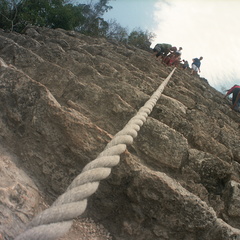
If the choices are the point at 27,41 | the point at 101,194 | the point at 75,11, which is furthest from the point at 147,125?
the point at 75,11

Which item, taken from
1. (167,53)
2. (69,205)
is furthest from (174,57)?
(69,205)

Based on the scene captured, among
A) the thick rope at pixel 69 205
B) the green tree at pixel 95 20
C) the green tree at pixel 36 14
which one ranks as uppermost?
the green tree at pixel 95 20

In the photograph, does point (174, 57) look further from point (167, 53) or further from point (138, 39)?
point (138, 39)

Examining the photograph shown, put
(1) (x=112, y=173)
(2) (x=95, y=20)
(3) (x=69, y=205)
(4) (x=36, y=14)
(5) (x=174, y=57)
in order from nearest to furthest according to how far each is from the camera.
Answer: (3) (x=69, y=205)
(1) (x=112, y=173)
(5) (x=174, y=57)
(4) (x=36, y=14)
(2) (x=95, y=20)

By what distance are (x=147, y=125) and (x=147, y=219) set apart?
1.14 m

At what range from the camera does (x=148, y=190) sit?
1.77 m

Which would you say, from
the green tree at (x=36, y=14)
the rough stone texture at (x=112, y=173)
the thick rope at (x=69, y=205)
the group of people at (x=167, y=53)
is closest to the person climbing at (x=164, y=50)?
the group of people at (x=167, y=53)

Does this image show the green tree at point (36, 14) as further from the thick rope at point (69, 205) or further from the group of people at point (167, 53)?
→ the thick rope at point (69, 205)

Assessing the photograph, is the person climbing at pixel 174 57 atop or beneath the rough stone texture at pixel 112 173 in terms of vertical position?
atop

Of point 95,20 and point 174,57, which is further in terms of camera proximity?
point 95,20

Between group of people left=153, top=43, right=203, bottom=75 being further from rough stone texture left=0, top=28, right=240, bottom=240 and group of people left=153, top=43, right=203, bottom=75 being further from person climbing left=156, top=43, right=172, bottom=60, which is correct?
rough stone texture left=0, top=28, right=240, bottom=240

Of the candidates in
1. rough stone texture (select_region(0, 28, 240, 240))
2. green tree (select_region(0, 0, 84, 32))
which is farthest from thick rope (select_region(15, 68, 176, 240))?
green tree (select_region(0, 0, 84, 32))

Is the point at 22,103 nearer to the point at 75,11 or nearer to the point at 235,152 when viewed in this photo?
the point at 235,152

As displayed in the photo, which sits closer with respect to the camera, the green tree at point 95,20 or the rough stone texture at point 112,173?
the rough stone texture at point 112,173
